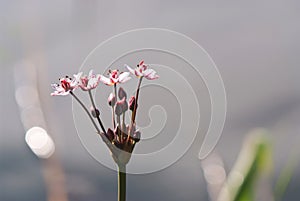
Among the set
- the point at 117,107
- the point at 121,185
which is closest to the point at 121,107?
the point at 117,107

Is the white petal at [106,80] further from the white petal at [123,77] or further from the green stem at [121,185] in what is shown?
the green stem at [121,185]

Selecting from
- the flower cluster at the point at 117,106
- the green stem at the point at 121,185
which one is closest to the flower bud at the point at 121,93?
the flower cluster at the point at 117,106

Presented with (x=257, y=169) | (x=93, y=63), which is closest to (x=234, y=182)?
(x=257, y=169)

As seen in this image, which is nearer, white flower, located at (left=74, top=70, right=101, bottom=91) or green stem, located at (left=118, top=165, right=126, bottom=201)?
green stem, located at (left=118, top=165, right=126, bottom=201)

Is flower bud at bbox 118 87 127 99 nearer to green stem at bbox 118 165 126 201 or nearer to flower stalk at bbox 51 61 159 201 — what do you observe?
flower stalk at bbox 51 61 159 201

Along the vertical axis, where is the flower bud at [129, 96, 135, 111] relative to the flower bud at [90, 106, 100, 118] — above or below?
above

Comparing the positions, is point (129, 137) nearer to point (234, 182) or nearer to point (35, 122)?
point (234, 182)

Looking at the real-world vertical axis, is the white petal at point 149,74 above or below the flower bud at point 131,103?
above

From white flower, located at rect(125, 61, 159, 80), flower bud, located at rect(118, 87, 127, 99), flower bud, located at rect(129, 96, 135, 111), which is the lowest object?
flower bud, located at rect(129, 96, 135, 111)

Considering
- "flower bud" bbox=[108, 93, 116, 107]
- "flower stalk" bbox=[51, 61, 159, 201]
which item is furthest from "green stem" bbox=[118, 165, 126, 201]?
"flower bud" bbox=[108, 93, 116, 107]

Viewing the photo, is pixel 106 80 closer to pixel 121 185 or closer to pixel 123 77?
pixel 123 77
